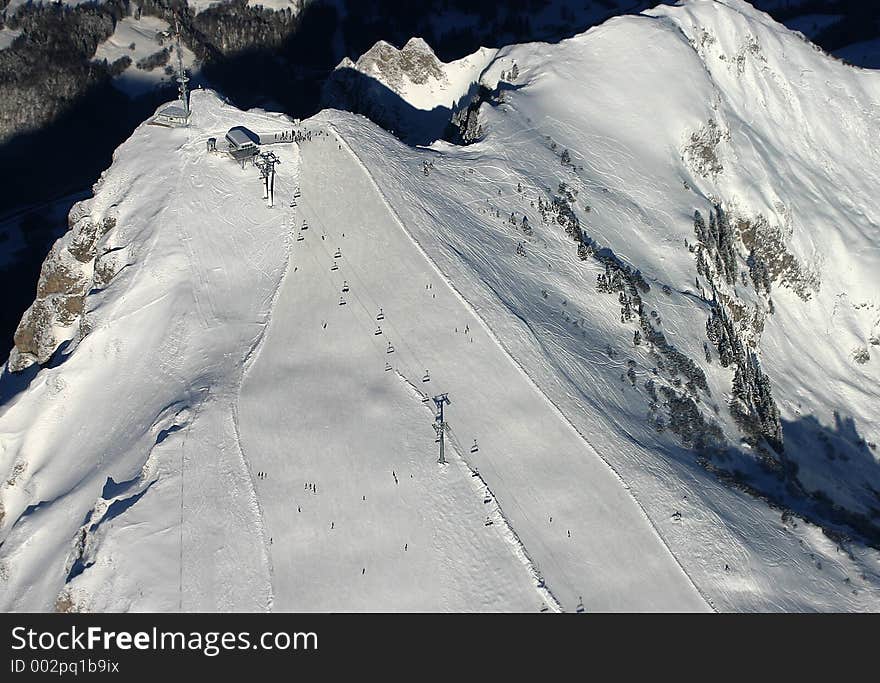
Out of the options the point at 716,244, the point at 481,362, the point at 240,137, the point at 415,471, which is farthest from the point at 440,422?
the point at 716,244

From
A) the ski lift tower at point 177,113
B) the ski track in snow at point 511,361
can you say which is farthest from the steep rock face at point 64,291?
the ski track in snow at point 511,361

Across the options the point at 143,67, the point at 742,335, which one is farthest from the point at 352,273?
the point at 143,67

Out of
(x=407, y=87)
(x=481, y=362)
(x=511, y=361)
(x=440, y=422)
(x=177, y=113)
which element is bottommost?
(x=440, y=422)

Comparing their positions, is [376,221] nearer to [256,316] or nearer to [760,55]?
[256,316]

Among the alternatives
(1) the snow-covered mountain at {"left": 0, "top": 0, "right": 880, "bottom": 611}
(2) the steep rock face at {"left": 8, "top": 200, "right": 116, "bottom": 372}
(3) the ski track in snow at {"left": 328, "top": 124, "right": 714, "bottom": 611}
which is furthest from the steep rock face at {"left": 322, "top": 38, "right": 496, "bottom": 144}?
(2) the steep rock face at {"left": 8, "top": 200, "right": 116, "bottom": 372}

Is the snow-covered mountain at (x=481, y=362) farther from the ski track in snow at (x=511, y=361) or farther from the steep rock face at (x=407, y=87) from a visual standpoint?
the steep rock face at (x=407, y=87)

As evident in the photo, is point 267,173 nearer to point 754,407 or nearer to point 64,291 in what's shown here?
point 64,291
